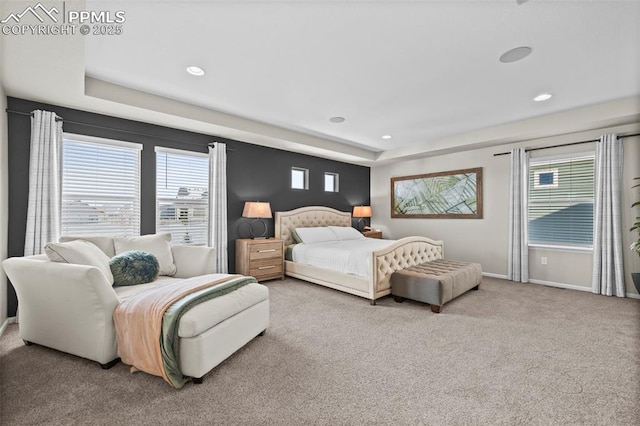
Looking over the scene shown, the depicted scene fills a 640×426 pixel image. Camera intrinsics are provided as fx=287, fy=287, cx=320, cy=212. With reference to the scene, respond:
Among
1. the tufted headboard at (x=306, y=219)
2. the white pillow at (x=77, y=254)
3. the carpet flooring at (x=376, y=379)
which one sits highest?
the tufted headboard at (x=306, y=219)

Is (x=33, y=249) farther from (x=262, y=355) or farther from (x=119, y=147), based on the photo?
(x=262, y=355)

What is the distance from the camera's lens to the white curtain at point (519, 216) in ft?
15.4

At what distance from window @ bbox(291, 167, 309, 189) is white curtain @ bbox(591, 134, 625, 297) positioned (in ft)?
15.1

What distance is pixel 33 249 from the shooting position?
2.99 metres

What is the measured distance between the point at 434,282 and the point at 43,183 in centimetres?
440

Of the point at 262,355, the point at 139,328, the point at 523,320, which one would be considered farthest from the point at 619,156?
the point at 139,328

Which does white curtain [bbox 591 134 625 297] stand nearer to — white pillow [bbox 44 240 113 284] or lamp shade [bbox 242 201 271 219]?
lamp shade [bbox 242 201 271 219]

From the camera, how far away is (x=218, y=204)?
445 centimetres

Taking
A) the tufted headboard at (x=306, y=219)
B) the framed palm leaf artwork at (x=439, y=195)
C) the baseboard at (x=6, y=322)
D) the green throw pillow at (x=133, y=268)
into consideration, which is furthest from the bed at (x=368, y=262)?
the baseboard at (x=6, y=322)

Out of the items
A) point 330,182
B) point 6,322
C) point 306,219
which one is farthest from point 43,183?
point 330,182

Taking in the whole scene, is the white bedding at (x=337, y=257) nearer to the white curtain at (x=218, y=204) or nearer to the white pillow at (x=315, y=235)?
the white pillow at (x=315, y=235)

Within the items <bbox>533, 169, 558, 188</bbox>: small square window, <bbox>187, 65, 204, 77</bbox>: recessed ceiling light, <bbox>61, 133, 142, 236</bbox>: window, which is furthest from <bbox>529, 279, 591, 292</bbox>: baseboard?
<bbox>61, 133, 142, 236</bbox>: window

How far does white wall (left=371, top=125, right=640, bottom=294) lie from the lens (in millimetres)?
3896

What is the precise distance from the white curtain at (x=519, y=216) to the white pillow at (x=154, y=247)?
16.7 feet
